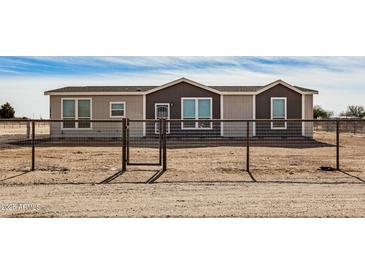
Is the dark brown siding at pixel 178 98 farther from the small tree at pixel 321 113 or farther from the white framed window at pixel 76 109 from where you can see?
the small tree at pixel 321 113

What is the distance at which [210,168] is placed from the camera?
1239cm

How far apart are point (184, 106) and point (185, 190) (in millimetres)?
16978

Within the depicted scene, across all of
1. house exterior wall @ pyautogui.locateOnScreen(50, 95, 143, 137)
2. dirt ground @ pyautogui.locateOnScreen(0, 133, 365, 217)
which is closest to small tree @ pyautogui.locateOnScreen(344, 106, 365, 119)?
house exterior wall @ pyautogui.locateOnScreen(50, 95, 143, 137)

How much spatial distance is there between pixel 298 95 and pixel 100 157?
1461 centimetres

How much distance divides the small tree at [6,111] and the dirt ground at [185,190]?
4272cm

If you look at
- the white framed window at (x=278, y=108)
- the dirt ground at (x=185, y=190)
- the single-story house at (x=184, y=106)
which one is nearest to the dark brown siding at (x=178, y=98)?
the single-story house at (x=184, y=106)

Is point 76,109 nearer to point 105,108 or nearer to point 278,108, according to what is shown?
point 105,108

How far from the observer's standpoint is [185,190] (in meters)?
8.70

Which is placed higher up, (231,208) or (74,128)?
(74,128)

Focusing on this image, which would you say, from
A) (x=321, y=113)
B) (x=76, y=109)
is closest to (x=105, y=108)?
(x=76, y=109)

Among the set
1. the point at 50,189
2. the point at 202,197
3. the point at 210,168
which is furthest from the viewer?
the point at 210,168

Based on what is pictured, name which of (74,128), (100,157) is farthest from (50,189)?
(74,128)

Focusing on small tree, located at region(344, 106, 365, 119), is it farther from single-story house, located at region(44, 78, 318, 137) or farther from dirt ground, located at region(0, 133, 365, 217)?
dirt ground, located at region(0, 133, 365, 217)

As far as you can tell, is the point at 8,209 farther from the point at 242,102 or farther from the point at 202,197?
the point at 242,102
